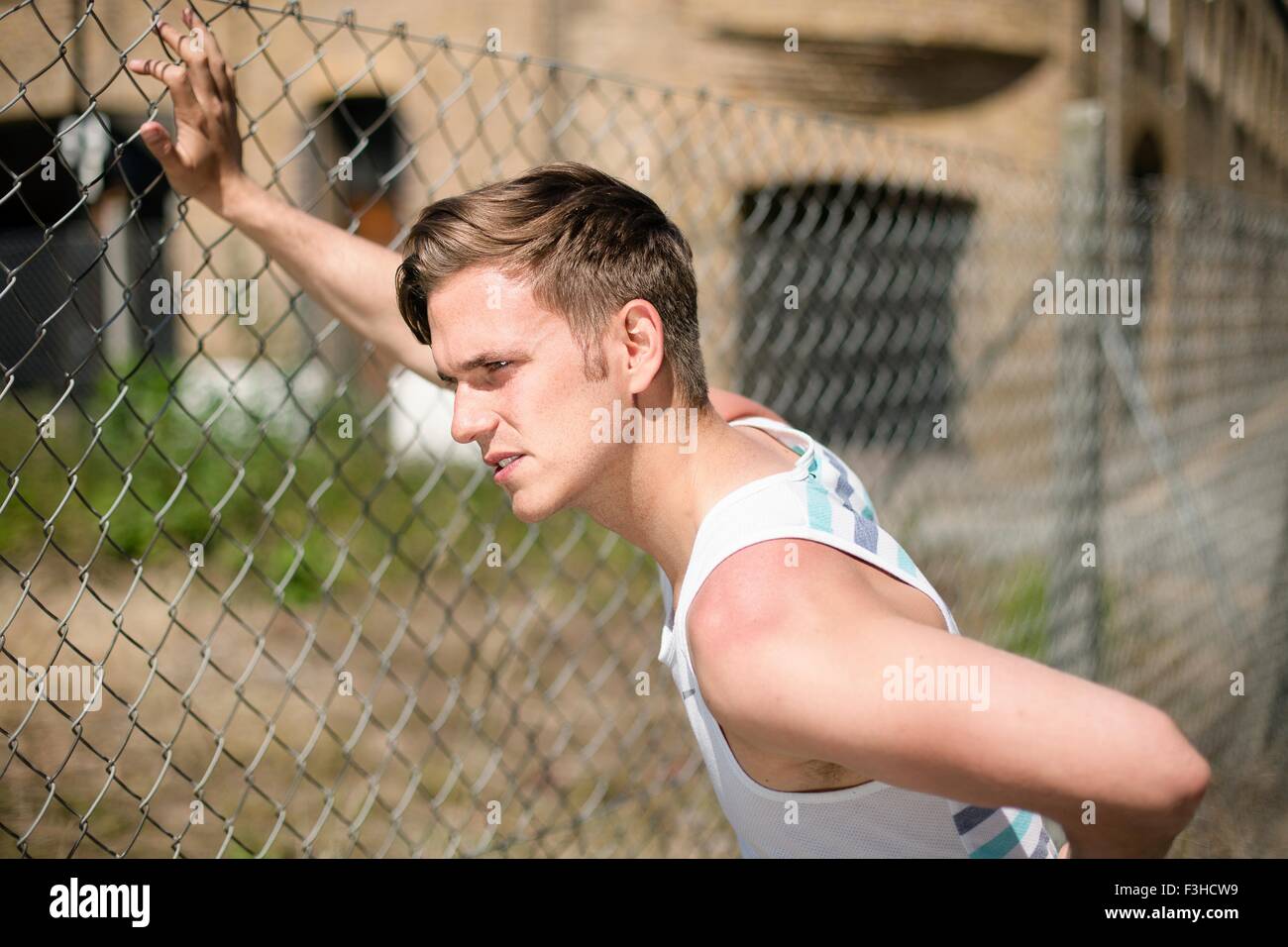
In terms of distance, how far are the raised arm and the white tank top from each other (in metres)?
0.85

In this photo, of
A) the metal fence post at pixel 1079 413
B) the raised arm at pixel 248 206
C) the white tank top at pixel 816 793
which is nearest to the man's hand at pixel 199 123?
the raised arm at pixel 248 206

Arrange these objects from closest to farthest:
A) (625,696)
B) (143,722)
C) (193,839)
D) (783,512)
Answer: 1. (783,512)
2. (193,839)
3. (143,722)
4. (625,696)

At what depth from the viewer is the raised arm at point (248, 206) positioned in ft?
6.13

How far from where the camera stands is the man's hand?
6.01 feet

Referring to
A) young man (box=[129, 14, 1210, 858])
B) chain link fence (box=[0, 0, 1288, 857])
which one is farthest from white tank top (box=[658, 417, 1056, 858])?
chain link fence (box=[0, 0, 1288, 857])

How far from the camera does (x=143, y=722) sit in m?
4.14

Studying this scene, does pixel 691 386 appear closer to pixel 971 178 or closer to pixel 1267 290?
pixel 1267 290

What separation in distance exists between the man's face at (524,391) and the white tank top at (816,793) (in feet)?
0.74

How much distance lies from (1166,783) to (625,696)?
12.2ft

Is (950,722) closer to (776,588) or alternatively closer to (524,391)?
(776,588)

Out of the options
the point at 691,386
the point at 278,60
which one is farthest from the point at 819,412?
the point at 691,386

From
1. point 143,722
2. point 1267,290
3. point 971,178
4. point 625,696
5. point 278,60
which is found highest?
point 278,60

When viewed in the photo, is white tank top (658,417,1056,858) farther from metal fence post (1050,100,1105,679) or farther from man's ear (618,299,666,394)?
metal fence post (1050,100,1105,679)

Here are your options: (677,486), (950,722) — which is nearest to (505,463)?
(677,486)
